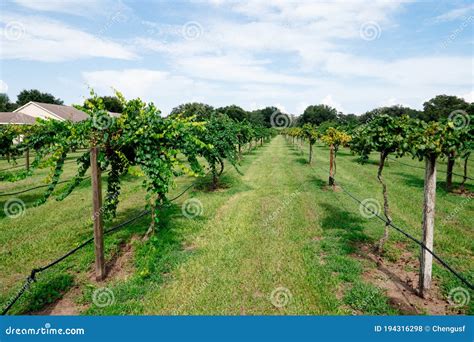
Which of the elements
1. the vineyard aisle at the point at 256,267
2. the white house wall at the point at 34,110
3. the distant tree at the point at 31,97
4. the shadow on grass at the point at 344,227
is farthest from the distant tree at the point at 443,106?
the distant tree at the point at 31,97

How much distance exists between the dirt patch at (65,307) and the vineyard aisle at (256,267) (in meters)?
1.31

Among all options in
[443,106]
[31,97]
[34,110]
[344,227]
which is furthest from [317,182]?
[31,97]

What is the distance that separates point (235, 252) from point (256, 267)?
39.3 inches

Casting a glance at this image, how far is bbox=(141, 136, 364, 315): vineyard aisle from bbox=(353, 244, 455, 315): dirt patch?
0.76m

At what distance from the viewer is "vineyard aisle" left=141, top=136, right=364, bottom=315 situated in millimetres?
5973

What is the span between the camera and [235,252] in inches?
330

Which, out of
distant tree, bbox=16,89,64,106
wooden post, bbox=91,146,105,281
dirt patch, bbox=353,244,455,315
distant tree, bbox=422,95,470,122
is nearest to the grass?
dirt patch, bbox=353,244,455,315

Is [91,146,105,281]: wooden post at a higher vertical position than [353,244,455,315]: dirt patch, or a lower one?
higher

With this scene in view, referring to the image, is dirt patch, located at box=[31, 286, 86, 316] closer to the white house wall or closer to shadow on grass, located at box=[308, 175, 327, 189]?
shadow on grass, located at box=[308, 175, 327, 189]

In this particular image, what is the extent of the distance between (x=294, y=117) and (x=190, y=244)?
182731 mm

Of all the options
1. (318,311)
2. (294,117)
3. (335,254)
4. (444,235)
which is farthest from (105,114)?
(294,117)

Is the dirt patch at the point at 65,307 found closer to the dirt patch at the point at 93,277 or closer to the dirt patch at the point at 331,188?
the dirt patch at the point at 93,277

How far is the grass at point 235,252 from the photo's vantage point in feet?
20.1

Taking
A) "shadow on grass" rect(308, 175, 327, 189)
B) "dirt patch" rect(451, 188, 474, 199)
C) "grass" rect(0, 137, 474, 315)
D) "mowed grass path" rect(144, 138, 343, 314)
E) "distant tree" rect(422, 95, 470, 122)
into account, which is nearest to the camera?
"mowed grass path" rect(144, 138, 343, 314)
